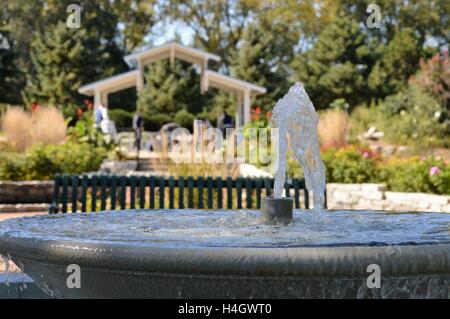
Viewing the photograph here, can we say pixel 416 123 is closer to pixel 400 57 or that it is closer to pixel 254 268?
pixel 254 268

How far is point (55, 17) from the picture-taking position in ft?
132

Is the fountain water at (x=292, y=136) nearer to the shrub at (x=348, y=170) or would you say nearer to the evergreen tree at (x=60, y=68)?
the shrub at (x=348, y=170)

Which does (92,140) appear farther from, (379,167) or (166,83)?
(166,83)

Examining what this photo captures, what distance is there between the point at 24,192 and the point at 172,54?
13338 millimetres

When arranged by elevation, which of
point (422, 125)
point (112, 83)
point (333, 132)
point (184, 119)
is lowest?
point (333, 132)

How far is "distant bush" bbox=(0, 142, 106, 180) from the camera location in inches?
488

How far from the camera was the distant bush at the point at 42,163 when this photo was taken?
12.4m

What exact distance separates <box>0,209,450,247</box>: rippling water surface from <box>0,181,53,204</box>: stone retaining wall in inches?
313

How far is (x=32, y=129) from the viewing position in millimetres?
15445

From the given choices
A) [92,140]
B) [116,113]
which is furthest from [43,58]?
[92,140]

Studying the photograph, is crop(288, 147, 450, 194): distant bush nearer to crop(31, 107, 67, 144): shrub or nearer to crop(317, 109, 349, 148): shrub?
crop(317, 109, 349, 148): shrub

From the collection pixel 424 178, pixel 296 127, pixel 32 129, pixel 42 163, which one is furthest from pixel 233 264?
pixel 32 129

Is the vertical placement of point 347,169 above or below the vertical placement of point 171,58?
below

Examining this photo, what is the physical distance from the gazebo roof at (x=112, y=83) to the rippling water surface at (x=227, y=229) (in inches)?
778
